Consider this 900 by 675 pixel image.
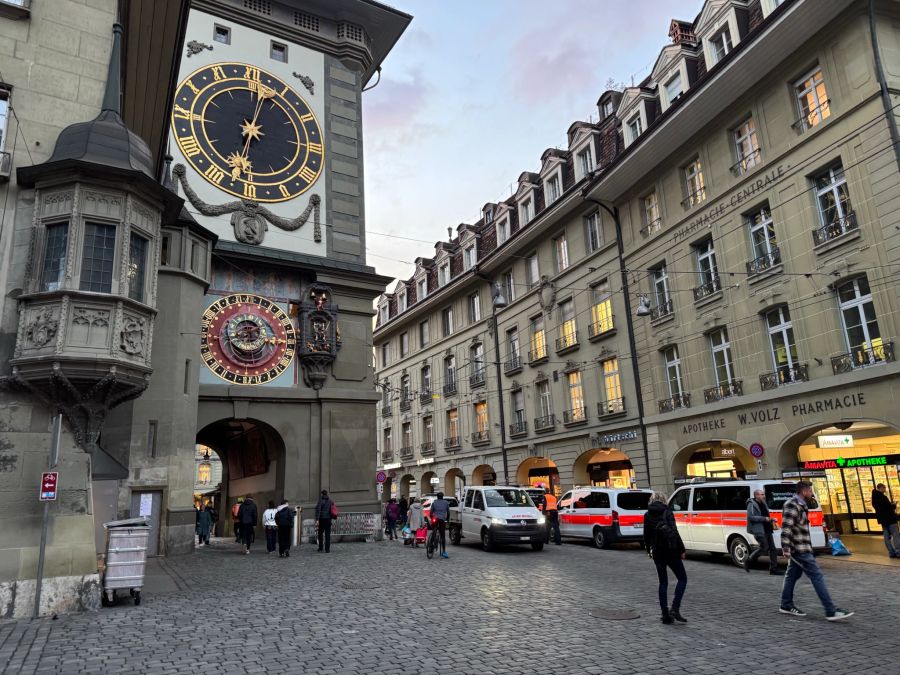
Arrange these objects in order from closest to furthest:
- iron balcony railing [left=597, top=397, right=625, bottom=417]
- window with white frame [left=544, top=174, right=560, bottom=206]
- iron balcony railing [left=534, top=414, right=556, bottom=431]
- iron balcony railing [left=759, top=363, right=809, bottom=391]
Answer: iron balcony railing [left=759, top=363, right=809, bottom=391] < iron balcony railing [left=597, top=397, right=625, bottom=417] < iron balcony railing [left=534, top=414, right=556, bottom=431] < window with white frame [left=544, top=174, right=560, bottom=206]

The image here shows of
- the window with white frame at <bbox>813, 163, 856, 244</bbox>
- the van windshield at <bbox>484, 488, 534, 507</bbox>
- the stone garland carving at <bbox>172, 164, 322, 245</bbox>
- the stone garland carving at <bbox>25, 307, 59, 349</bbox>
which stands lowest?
the van windshield at <bbox>484, 488, 534, 507</bbox>

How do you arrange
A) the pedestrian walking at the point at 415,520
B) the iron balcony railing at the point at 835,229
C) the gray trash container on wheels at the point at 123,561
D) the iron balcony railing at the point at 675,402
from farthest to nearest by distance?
the iron balcony railing at the point at 675,402 < the pedestrian walking at the point at 415,520 < the iron balcony railing at the point at 835,229 < the gray trash container on wheels at the point at 123,561

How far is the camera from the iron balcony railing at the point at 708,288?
23.8 meters

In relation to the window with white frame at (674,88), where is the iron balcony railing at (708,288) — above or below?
below

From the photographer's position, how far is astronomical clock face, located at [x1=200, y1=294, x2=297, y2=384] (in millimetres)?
22594

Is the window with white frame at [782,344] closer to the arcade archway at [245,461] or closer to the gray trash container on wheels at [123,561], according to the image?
the arcade archway at [245,461]

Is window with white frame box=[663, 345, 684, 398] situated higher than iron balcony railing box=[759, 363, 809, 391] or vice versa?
window with white frame box=[663, 345, 684, 398]

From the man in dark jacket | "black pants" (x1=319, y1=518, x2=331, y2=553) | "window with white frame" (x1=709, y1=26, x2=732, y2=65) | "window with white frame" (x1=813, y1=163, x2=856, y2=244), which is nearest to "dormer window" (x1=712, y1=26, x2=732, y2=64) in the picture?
"window with white frame" (x1=709, y1=26, x2=732, y2=65)

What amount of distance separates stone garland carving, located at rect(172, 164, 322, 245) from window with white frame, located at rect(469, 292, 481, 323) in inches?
688

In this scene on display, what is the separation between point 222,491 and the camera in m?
31.8

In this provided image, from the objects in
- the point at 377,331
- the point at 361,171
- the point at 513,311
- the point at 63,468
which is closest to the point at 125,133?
the point at 63,468

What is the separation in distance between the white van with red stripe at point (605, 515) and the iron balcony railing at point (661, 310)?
833 cm

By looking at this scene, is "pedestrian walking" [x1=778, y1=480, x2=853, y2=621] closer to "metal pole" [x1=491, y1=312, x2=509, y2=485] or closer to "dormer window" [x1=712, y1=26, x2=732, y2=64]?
"dormer window" [x1=712, y1=26, x2=732, y2=64]

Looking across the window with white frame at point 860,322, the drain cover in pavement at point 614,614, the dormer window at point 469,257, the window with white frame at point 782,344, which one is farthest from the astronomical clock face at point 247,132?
the drain cover in pavement at point 614,614
